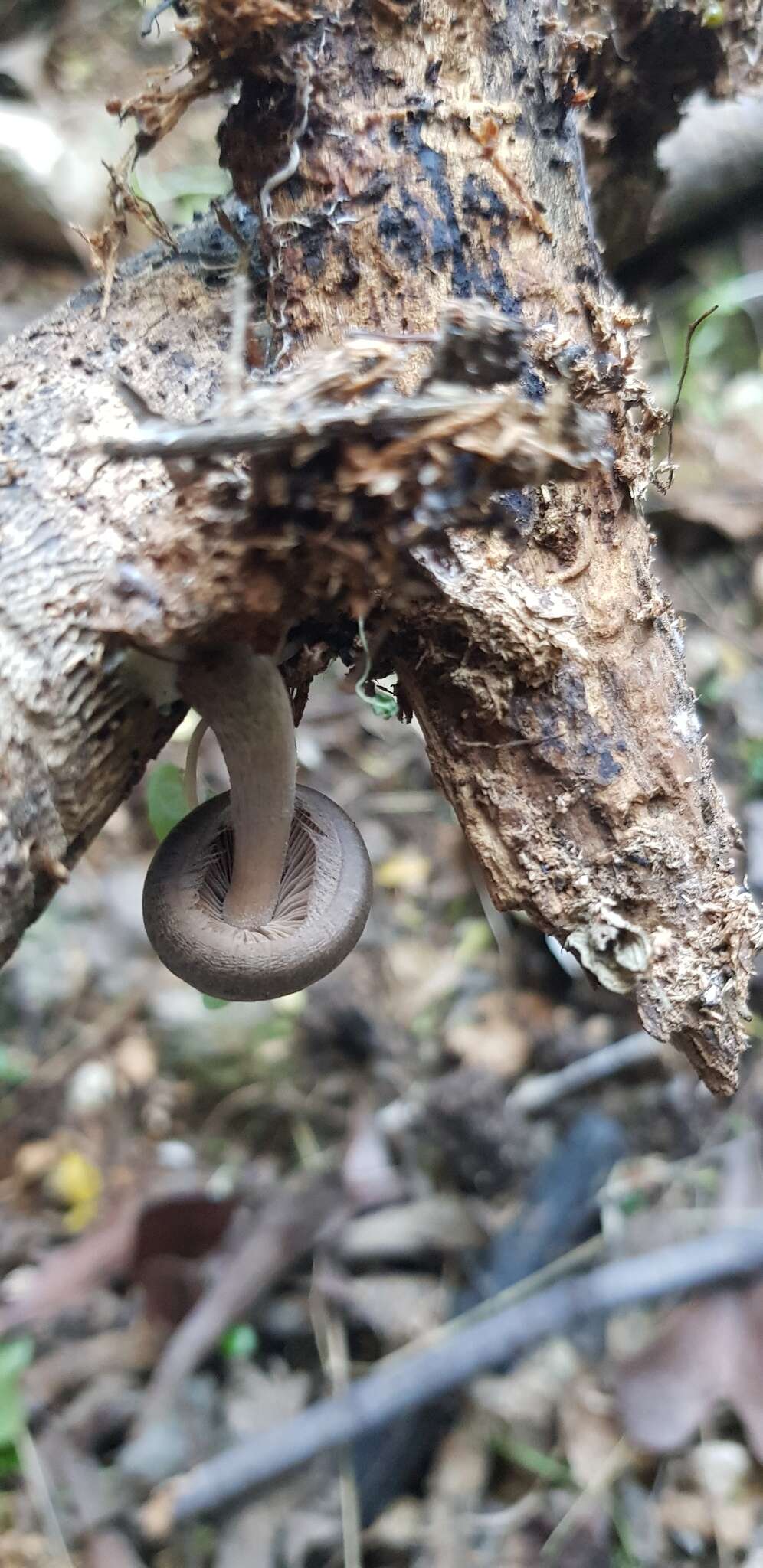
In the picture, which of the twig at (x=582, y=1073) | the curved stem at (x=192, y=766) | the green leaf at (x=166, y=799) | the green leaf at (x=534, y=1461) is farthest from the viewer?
the twig at (x=582, y=1073)

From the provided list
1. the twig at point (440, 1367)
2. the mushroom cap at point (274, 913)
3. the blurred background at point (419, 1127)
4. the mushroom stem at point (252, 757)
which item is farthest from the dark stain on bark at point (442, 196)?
the twig at point (440, 1367)

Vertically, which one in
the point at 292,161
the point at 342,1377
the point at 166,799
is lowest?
the point at 342,1377

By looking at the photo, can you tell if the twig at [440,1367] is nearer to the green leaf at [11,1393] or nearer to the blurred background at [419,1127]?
the blurred background at [419,1127]

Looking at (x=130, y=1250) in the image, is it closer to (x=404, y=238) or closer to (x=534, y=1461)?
(x=534, y=1461)

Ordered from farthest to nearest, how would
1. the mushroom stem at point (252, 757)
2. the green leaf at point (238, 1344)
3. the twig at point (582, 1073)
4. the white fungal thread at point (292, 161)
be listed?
the twig at point (582, 1073) < the green leaf at point (238, 1344) < the white fungal thread at point (292, 161) < the mushroom stem at point (252, 757)

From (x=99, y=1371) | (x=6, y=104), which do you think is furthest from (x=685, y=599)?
(x=6, y=104)

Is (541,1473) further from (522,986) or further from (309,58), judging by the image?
(309,58)

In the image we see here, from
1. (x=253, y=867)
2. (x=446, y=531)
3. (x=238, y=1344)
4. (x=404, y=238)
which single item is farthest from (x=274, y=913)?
(x=238, y=1344)
